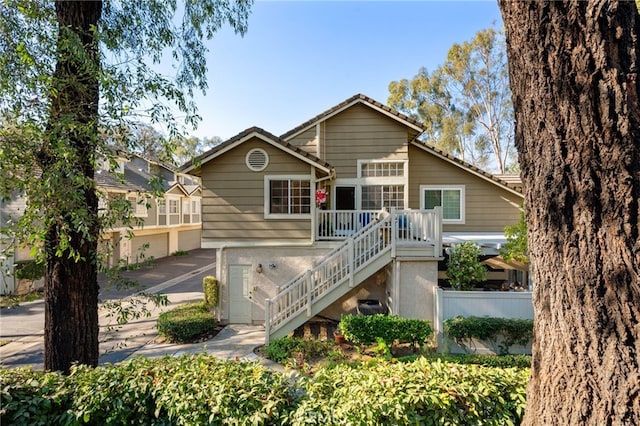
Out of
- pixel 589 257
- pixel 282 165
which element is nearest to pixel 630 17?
pixel 589 257

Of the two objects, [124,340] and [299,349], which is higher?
[299,349]

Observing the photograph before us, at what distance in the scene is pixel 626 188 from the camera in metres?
2.21

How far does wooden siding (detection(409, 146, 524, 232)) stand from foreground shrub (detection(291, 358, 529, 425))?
29.7 ft

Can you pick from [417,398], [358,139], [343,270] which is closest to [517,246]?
[343,270]

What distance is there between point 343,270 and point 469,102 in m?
21.8

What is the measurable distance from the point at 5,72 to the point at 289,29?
6.95 metres

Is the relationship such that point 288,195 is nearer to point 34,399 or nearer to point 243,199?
point 243,199

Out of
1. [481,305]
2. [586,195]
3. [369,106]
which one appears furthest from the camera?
[369,106]

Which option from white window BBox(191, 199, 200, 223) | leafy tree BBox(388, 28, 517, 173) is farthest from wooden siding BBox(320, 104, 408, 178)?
white window BBox(191, 199, 200, 223)

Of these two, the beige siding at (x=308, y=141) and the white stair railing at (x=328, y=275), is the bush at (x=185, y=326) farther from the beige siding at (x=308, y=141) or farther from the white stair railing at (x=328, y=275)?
the beige siding at (x=308, y=141)

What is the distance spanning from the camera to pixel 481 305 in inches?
277

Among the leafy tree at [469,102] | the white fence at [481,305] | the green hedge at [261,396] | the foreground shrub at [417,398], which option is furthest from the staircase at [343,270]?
the leafy tree at [469,102]

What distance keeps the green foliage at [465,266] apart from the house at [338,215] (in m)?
0.71

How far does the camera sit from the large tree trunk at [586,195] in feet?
7.21
